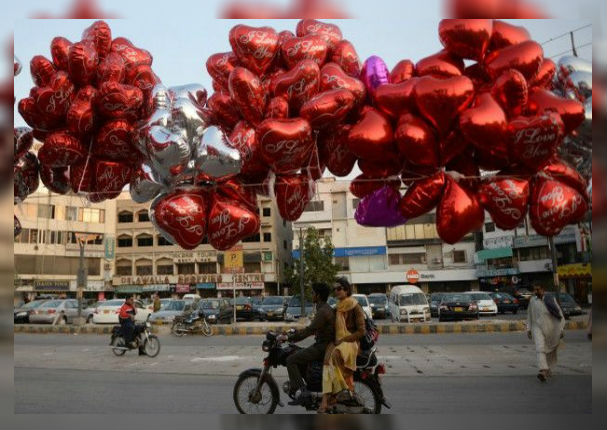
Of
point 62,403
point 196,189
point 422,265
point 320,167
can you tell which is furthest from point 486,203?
point 422,265

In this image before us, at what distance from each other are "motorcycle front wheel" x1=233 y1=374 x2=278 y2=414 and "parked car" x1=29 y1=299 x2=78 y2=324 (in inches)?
555

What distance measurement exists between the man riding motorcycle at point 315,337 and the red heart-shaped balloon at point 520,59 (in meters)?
2.05

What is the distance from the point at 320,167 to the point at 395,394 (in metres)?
3.02

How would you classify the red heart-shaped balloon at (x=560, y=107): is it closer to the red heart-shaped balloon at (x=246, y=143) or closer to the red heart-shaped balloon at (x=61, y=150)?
the red heart-shaped balloon at (x=246, y=143)

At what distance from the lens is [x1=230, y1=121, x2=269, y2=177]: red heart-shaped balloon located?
10.4 feet

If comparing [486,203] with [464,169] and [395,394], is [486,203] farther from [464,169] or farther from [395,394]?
[395,394]

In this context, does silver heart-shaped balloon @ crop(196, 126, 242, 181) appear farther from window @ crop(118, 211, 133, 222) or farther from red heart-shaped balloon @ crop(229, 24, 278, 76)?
window @ crop(118, 211, 133, 222)

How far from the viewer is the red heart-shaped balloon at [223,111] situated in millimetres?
3293

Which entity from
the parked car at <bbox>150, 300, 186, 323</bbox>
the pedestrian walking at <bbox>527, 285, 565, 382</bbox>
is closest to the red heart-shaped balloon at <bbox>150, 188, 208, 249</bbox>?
the pedestrian walking at <bbox>527, 285, 565, 382</bbox>

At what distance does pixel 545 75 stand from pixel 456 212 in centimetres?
103

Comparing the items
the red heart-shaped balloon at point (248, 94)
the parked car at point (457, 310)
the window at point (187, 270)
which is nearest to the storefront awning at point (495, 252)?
the red heart-shaped balloon at point (248, 94)

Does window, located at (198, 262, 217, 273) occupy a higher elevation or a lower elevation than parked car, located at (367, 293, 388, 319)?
higher

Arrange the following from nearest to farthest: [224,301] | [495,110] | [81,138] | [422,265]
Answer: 1. [495,110]
2. [81,138]
3. [422,265]
4. [224,301]

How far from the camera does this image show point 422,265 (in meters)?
11.1
